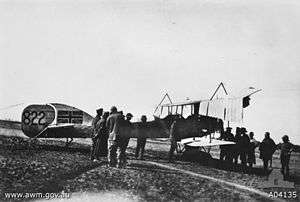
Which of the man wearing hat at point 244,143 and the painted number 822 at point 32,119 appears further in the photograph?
the painted number 822 at point 32,119

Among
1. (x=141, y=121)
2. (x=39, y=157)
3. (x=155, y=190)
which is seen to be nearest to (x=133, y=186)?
(x=155, y=190)

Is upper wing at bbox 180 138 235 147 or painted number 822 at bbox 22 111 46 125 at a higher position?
painted number 822 at bbox 22 111 46 125

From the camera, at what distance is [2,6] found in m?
8.77

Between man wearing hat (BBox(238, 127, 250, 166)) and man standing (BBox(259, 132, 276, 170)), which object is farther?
man wearing hat (BBox(238, 127, 250, 166))

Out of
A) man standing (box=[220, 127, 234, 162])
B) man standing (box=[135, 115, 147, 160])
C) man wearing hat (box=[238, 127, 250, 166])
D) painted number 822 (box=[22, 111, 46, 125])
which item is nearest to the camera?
man wearing hat (box=[238, 127, 250, 166])

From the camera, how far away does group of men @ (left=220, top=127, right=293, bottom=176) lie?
9062mm

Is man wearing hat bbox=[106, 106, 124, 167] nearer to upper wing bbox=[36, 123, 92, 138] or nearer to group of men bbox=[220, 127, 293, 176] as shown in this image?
upper wing bbox=[36, 123, 92, 138]

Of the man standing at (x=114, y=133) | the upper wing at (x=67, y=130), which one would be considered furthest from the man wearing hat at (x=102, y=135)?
the upper wing at (x=67, y=130)

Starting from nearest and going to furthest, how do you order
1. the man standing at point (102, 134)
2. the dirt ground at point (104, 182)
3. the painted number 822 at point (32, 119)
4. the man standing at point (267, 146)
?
the dirt ground at point (104, 182), the man standing at point (102, 134), the man standing at point (267, 146), the painted number 822 at point (32, 119)

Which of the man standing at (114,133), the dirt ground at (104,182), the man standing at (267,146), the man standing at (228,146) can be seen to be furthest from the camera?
the man standing at (228,146)

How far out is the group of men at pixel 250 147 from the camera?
9.06m

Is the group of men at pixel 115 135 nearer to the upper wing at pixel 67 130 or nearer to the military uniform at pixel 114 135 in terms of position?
the military uniform at pixel 114 135

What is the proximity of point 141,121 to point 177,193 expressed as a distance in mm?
4523

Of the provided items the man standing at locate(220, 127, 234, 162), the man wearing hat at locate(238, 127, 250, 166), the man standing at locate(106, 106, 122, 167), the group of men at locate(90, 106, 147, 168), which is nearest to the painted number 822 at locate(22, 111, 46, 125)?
the group of men at locate(90, 106, 147, 168)
